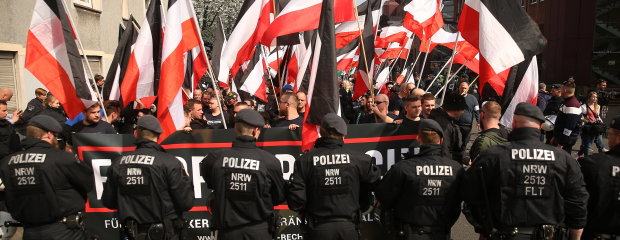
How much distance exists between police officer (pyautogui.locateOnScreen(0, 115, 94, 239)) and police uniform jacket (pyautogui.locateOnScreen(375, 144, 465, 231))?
2.75 meters

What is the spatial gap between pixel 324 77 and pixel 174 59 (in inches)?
70.5

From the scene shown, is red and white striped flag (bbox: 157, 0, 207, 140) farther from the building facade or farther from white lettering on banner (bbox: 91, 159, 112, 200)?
the building facade

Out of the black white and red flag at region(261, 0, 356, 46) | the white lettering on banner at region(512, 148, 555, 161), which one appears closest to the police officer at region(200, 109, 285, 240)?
the white lettering on banner at region(512, 148, 555, 161)

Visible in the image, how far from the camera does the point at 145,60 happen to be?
604 centimetres

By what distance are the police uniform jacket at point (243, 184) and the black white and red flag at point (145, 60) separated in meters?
2.44

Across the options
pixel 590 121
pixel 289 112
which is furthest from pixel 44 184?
pixel 590 121

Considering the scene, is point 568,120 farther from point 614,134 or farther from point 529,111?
point 529,111

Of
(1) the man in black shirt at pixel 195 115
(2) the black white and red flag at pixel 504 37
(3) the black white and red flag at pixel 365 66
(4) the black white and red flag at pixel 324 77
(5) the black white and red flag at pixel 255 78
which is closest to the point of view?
(4) the black white and red flag at pixel 324 77

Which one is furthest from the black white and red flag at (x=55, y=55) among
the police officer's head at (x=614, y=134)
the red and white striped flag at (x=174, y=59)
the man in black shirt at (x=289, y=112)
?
the police officer's head at (x=614, y=134)

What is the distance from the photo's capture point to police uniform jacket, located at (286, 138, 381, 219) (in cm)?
409

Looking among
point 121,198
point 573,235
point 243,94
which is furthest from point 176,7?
point 573,235

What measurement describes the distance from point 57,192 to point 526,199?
391cm

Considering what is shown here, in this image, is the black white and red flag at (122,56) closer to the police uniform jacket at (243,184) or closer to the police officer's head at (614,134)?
the police uniform jacket at (243,184)

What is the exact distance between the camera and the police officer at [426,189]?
394 cm
